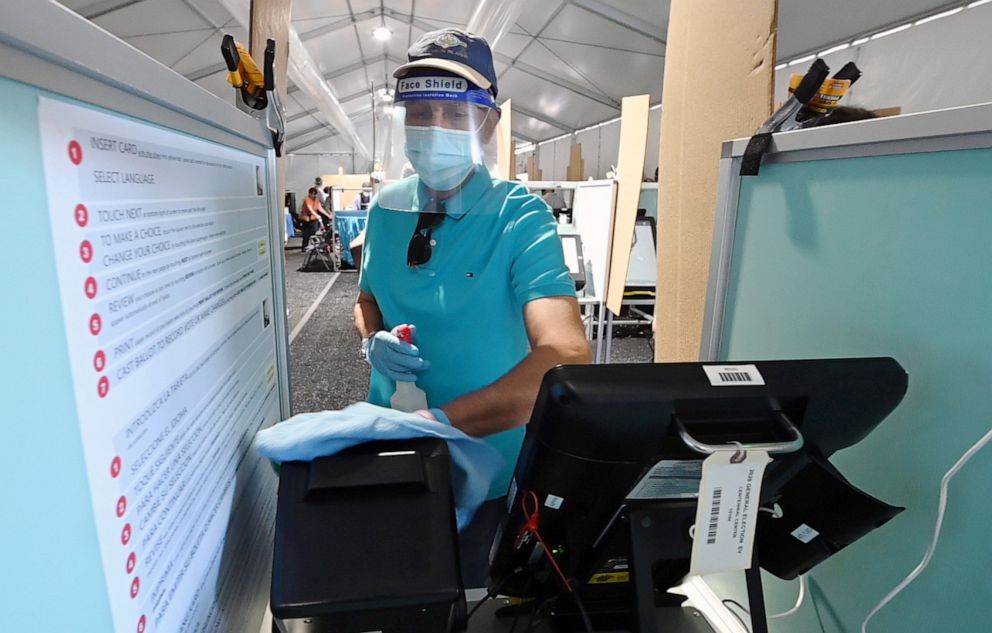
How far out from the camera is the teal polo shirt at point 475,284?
39.2 inches

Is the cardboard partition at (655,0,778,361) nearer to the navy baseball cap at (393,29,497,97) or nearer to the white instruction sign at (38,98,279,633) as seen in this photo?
the navy baseball cap at (393,29,497,97)

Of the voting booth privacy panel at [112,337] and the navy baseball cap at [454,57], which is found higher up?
the navy baseball cap at [454,57]

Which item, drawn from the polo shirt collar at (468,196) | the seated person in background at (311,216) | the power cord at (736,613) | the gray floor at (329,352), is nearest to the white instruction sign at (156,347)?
the polo shirt collar at (468,196)

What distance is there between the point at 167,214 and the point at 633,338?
4.37 meters

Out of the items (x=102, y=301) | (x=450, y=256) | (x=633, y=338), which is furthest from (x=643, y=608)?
(x=633, y=338)

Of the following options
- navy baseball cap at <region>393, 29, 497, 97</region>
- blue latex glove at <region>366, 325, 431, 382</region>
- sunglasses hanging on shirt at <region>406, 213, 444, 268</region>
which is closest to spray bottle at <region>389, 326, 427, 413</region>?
blue latex glove at <region>366, 325, 431, 382</region>

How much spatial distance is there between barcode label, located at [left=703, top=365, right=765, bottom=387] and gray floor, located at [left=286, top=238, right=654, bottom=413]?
265 cm

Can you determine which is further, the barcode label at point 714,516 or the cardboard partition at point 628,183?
the cardboard partition at point 628,183

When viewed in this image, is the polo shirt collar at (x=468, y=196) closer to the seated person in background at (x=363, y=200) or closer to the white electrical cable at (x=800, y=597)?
the white electrical cable at (x=800, y=597)

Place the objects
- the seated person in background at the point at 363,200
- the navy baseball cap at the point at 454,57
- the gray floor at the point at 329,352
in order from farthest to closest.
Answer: the seated person in background at the point at 363,200 < the gray floor at the point at 329,352 < the navy baseball cap at the point at 454,57

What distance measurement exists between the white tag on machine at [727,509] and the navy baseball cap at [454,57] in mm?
792

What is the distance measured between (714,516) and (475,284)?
24.7 inches

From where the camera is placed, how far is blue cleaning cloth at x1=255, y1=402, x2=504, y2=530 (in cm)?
56

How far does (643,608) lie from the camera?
1.75 ft
